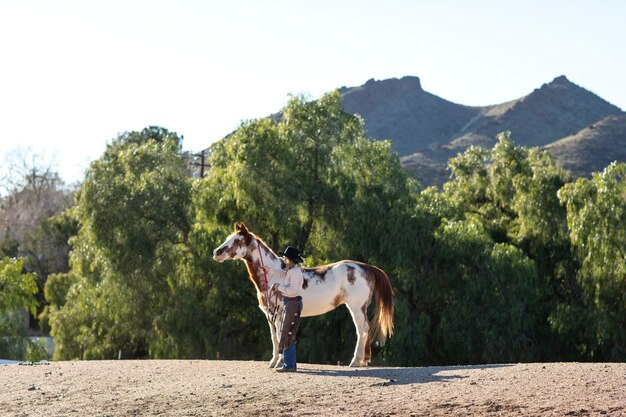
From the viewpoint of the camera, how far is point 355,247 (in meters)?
29.7

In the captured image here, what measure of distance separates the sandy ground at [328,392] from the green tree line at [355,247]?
1395 cm

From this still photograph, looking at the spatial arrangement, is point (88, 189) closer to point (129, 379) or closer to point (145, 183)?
point (145, 183)

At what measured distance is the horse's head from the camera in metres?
15.9

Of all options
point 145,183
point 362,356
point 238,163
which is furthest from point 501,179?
point 362,356

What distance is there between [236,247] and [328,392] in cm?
430

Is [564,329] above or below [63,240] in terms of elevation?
below

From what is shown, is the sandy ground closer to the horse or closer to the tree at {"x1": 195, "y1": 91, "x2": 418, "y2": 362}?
the horse

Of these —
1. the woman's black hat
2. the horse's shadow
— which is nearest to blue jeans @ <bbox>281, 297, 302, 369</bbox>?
the horse's shadow

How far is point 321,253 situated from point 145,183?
6781mm

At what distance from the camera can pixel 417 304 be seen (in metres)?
29.9

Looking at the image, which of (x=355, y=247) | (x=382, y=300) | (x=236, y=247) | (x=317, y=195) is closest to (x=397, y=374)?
(x=382, y=300)

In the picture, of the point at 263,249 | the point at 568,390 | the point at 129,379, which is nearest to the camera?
the point at 568,390

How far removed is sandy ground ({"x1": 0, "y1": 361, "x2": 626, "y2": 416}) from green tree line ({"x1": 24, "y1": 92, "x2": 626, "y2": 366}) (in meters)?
13.9

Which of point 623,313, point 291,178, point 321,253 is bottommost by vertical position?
point 623,313
